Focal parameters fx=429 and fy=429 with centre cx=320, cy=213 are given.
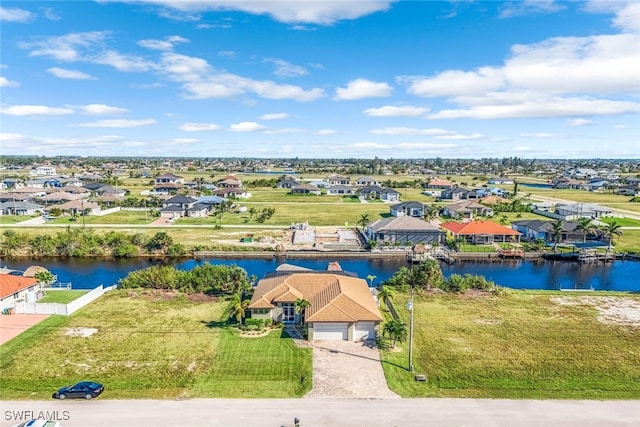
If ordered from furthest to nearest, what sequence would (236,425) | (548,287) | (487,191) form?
1. (487,191)
2. (548,287)
3. (236,425)

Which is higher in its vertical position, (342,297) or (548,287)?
(342,297)

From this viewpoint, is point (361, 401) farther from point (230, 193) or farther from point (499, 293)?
point (230, 193)

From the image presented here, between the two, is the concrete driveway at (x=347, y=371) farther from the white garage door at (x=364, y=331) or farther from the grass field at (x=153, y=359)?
the grass field at (x=153, y=359)

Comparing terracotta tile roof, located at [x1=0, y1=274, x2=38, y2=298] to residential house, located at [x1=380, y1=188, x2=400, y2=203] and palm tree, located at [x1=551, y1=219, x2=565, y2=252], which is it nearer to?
palm tree, located at [x1=551, y1=219, x2=565, y2=252]

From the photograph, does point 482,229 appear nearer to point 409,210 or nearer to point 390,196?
point 409,210

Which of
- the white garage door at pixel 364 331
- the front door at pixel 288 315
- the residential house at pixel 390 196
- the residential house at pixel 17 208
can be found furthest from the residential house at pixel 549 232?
the residential house at pixel 17 208

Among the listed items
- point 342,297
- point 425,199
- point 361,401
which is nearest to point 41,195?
point 425,199
